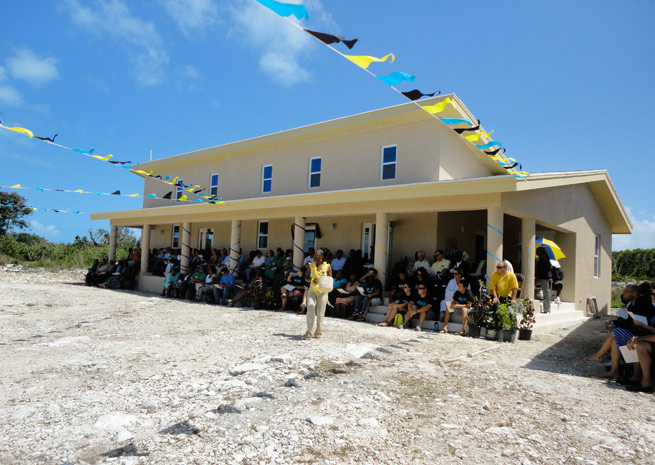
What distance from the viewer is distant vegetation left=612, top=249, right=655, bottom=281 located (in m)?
25.3

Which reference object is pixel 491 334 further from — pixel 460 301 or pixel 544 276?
pixel 544 276

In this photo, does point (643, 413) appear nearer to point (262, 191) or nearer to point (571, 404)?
point (571, 404)

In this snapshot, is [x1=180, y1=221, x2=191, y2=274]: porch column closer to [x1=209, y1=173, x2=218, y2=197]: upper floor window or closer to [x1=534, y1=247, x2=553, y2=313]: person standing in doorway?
[x1=209, y1=173, x2=218, y2=197]: upper floor window

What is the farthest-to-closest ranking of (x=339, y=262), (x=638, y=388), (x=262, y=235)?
(x=262, y=235) → (x=339, y=262) → (x=638, y=388)

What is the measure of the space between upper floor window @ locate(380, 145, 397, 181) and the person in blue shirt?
19.4 ft

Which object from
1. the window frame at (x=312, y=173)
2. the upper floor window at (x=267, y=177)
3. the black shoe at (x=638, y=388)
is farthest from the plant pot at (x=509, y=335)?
the upper floor window at (x=267, y=177)

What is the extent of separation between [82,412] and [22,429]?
1.70 ft

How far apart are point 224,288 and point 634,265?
2412 centimetres

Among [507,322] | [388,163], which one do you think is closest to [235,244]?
[388,163]

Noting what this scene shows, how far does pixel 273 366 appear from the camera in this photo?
5.96m

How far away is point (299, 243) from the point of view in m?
14.4

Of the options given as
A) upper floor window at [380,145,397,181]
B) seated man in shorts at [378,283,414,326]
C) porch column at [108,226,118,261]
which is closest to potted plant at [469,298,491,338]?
seated man in shorts at [378,283,414,326]

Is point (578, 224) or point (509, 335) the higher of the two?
point (578, 224)

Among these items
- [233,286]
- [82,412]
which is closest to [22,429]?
[82,412]
